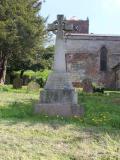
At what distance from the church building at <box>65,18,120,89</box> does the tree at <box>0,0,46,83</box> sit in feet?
36.1

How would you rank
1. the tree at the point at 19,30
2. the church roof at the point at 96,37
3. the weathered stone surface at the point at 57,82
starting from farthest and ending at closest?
the church roof at the point at 96,37
the tree at the point at 19,30
the weathered stone surface at the point at 57,82

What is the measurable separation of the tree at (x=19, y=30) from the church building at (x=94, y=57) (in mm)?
11005

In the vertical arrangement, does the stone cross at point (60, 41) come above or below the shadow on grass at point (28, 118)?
above

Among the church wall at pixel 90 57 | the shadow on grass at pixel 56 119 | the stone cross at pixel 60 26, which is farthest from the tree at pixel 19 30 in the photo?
the shadow on grass at pixel 56 119

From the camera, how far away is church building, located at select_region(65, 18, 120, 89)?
174ft

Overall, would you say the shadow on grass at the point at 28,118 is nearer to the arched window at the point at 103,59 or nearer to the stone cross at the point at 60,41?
the stone cross at the point at 60,41

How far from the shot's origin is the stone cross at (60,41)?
15875mm

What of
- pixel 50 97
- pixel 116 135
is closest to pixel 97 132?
pixel 116 135

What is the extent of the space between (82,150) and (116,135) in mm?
1722

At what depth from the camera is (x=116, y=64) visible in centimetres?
5381

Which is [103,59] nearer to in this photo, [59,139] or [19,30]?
[19,30]

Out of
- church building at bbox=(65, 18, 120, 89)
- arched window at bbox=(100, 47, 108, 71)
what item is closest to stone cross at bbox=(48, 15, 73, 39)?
church building at bbox=(65, 18, 120, 89)

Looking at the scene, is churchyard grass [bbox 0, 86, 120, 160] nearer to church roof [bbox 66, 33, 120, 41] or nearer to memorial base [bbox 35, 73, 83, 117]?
memorial base [bbox 35, 73, 83, 117]

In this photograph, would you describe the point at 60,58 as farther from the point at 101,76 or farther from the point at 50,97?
the point at 101,76
